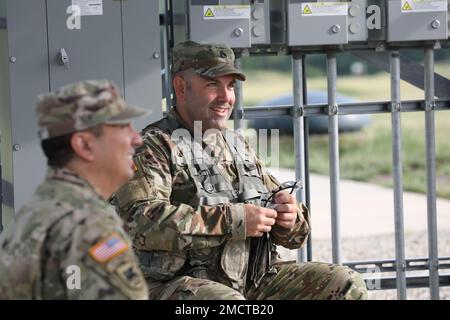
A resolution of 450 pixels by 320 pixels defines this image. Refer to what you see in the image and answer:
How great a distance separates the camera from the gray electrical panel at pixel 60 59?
5.00m

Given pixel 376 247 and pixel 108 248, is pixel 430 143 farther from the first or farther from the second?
pixel 376 247

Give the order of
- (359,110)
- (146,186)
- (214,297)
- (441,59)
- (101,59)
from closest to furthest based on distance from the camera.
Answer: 1. (214,297)
2. (146,186)
3. (101,59)
4. (359,110)
5. (441,59)

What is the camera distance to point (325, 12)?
520 centimetres

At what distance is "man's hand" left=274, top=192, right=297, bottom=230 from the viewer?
4.24 meters

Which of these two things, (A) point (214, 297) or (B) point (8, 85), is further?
(B) point (8, 85)

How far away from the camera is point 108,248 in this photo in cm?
274

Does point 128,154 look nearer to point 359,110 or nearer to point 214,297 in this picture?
point 214,297

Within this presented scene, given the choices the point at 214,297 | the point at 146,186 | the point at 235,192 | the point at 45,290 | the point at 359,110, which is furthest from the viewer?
the point at 359,110

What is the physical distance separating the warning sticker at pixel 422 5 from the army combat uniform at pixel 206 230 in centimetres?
138

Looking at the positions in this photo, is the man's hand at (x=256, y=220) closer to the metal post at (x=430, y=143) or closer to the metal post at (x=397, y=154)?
the metal post at (x=397, y=154)

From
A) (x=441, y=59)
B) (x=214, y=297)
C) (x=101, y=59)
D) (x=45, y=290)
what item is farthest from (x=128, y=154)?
(x=441, y=59)

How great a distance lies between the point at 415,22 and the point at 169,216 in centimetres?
202

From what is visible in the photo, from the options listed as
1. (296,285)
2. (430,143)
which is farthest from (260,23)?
(296,285)

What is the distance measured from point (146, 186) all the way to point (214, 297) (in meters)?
0.58
